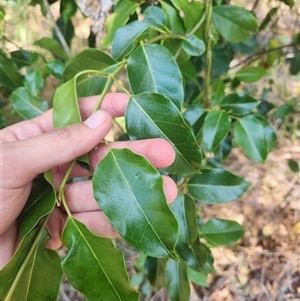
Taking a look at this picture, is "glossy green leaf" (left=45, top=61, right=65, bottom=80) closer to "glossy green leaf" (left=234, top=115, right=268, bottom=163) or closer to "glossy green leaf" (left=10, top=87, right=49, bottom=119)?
"glossy green leaf" (left=10, top=87, right=49, bottom=119)

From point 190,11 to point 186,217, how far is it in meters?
0.39

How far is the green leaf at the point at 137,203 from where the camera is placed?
0.52 meters

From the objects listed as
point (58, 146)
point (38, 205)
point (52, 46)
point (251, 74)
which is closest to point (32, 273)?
point (38, 205)

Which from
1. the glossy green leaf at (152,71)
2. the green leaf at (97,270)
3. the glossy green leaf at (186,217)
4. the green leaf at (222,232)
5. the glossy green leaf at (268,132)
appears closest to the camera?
the green leaf at (97,270)

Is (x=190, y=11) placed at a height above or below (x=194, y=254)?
above

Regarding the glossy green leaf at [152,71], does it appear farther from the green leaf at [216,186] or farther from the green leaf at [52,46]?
the green leaf at [52,46]

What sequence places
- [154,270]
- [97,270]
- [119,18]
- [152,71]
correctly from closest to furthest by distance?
[97,270], [152,71], [119,18], [154,270]

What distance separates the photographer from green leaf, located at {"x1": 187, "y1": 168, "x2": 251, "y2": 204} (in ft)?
2.64

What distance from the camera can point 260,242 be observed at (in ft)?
5.33

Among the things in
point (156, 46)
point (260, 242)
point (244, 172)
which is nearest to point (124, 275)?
point (156, 46)

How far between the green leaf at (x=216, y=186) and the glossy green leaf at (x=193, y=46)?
0.26 metres

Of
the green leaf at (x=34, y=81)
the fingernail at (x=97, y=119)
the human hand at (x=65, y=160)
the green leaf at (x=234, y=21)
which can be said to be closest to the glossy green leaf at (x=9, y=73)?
the green leaf at (x=34, y=81)

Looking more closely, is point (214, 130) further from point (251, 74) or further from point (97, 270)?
point (97, 270)

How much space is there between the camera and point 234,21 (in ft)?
2.59
